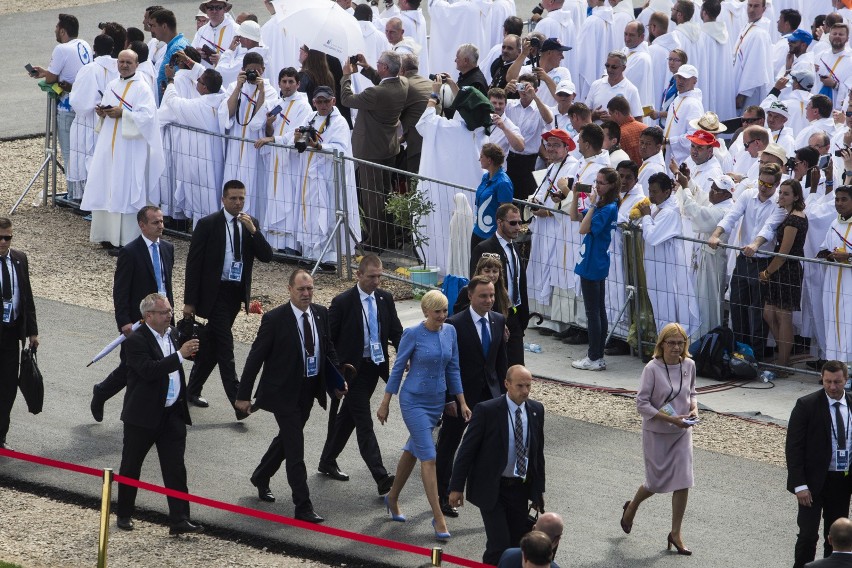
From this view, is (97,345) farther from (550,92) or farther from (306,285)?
(550,92)

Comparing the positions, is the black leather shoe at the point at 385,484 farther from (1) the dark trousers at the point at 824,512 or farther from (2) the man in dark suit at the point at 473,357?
(1) the dark trousers at the point at 824,512

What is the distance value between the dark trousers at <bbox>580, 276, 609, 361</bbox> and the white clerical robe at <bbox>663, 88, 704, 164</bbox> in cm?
334

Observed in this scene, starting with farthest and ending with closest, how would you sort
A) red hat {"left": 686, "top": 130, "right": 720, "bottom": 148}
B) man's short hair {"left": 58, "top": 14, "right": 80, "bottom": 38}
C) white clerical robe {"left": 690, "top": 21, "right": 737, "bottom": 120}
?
1. white clerical robe {"left": 690, "top": 21, "right": 737, "bottom": 120}
2. man's short hair {"left": 58, "top": 14, "right": 80, "bottom": 38}
3. red hat {"left": 686, "top": 130, "right": 720, "bottom": 148}

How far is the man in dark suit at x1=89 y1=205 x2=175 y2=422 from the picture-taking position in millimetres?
11594

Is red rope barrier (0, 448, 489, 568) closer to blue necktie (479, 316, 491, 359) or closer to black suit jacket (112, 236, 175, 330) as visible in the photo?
blue necktie (479, 316, 491, 359)

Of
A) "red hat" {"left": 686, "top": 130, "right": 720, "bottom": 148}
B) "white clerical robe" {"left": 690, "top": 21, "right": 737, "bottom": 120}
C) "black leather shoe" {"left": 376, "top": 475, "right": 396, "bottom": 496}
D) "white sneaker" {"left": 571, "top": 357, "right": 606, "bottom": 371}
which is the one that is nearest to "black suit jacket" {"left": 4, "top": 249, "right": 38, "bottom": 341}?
"black leather shoe" {"left": 376, "top": 475, "right": 396, "bottom": 496}

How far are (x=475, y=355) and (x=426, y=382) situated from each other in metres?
0.50

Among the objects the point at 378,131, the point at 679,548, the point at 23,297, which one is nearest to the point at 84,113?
the point at 378,131

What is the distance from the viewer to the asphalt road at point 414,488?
32.1ft

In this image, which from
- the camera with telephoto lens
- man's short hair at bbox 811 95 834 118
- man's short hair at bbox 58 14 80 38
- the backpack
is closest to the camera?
the backpack

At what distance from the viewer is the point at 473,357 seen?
406 inches

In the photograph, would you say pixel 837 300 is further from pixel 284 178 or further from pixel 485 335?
pixel 284 178

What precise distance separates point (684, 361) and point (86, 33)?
1992 centimetres

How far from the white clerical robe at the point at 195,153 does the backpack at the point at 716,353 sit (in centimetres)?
620
